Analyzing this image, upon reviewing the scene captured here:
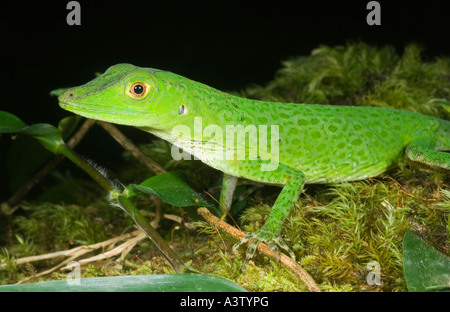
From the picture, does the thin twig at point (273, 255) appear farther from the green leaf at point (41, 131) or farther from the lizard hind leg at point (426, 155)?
the lizard hind leg at point (426, 155)

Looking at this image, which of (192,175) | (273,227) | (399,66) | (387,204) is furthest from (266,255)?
(399,66)

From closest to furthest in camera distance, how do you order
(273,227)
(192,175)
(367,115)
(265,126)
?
(273,227), (265,126), (367,115), (192,175)

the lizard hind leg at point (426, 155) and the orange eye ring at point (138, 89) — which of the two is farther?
the lizard hind leg at point (426, 155)

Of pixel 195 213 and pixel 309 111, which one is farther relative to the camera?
pixel 309 111

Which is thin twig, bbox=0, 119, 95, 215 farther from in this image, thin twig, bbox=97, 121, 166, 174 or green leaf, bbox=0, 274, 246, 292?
green leaf, bbox=0, 274, 246, 292

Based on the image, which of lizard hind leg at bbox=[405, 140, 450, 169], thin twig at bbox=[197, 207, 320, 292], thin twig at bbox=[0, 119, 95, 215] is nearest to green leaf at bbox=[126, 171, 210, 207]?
thin twig at bbox=[197, 207, 320, 292]

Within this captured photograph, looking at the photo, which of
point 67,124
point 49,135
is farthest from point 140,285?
point 67,124

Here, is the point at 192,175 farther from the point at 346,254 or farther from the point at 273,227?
the point at 346,254

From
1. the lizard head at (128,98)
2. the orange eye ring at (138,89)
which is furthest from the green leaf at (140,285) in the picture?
the orange eye ring at (138,89)
